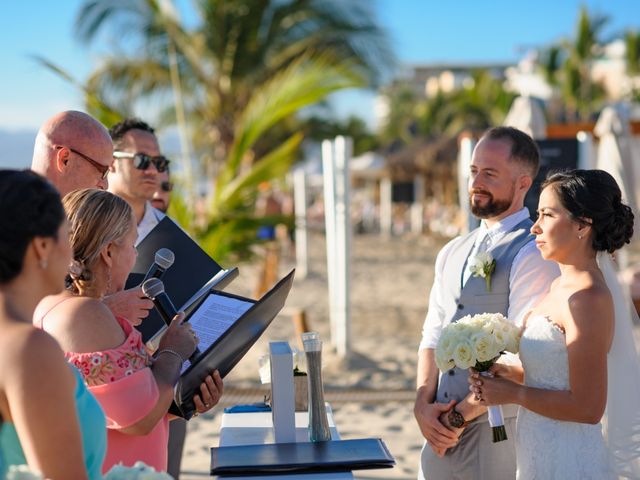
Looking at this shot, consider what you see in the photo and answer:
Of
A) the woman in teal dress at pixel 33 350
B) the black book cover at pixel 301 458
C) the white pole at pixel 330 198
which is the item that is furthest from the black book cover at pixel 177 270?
the white pole at pixel 330 198

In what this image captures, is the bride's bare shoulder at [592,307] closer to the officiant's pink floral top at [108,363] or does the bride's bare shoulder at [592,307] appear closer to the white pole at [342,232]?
the officiant's pink floral top at [108,363]

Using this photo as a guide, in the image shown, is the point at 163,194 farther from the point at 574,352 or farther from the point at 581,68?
the point at 581,68

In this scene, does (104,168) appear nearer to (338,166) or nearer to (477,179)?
(477,179)

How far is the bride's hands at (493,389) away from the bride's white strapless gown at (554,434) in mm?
87

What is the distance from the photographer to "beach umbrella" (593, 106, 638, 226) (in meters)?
9.44

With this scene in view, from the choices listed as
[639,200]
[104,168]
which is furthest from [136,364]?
[639,200]

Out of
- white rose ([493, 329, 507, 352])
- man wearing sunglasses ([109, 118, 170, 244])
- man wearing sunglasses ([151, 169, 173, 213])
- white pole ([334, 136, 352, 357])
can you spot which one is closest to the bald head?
man wearing sunglasses ([109, 118, 170, 244])

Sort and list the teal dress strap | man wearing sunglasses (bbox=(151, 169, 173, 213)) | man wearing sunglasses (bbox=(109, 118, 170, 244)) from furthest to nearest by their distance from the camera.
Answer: man wearing sunglasses (bbox=(151, 169, 173, 213)) < man wearing sunglasses (bbox=(109, 118, 170, 244)) < the teal dress strap

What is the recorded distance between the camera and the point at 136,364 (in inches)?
95.9

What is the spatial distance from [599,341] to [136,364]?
4.68 feet

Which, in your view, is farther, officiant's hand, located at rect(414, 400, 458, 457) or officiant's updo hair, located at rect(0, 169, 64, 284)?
officiant's hand, located at rect(414, 400, 458, 457)

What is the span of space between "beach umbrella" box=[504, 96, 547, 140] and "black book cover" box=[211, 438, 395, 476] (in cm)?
622

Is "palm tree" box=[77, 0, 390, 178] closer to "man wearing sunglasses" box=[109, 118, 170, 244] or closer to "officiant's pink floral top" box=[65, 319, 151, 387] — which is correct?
"man wearing sunglasses" box=[109, 118, 170, 244]

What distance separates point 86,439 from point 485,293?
5.96 ft
